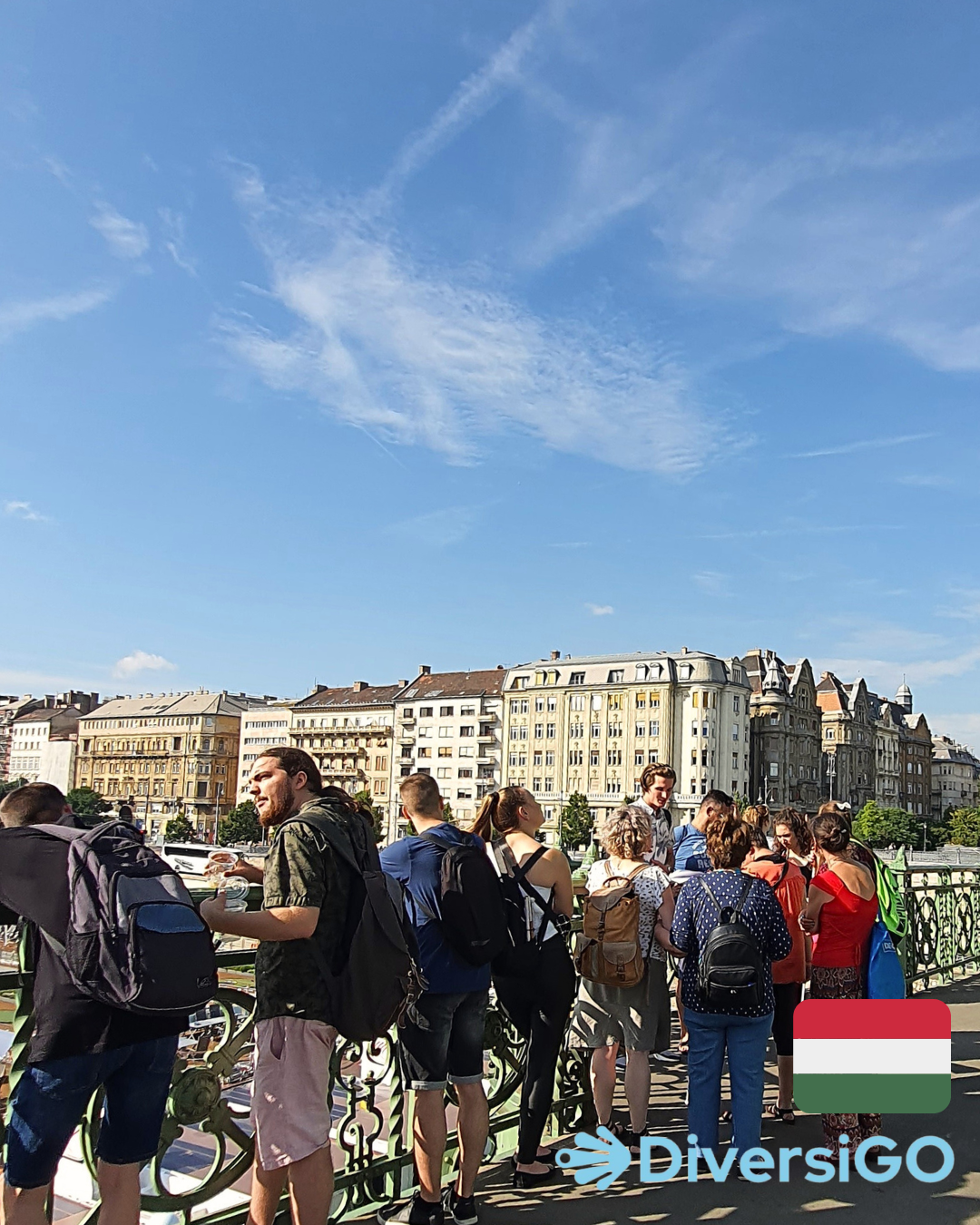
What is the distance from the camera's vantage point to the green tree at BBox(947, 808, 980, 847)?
9131 cm

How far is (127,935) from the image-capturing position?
10.2ft

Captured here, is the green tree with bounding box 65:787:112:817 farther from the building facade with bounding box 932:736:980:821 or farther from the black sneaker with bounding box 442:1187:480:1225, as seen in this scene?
the black sneaker with bounding box 442:1187:480:1225

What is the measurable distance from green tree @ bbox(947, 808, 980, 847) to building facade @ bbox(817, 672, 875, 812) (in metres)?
13.9

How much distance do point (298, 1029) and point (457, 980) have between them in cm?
102

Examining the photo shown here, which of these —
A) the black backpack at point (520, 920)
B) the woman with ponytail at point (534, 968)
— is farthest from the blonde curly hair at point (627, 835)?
the black backpack at point (520, 920)

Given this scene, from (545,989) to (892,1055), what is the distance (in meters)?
2.27

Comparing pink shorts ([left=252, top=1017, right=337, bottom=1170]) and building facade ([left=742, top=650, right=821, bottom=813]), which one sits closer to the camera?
pink shorts ([left=252, top=1017, right=337, bottom=1170])

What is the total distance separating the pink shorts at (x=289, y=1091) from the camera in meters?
3.65

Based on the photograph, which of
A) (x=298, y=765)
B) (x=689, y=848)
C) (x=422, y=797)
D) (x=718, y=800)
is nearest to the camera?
(x=298, y=765)

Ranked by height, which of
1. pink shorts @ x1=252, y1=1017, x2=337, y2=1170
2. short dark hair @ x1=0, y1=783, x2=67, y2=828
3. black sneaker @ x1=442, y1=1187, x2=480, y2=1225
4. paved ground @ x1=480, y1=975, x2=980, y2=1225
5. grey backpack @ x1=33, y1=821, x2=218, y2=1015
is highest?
short dark hair @ x1=0, y1=783, x2=67, y2=828

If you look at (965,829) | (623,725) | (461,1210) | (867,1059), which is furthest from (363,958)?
(965,829)

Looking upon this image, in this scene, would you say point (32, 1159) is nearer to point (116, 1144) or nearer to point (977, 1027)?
point (116, 1144)

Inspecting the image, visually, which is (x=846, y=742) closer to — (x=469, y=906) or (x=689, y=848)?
(x=689, y=848)

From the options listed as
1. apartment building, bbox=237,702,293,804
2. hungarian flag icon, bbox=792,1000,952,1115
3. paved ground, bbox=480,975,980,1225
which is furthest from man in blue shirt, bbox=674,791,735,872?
apartment building, bbox=237,702,293,804
